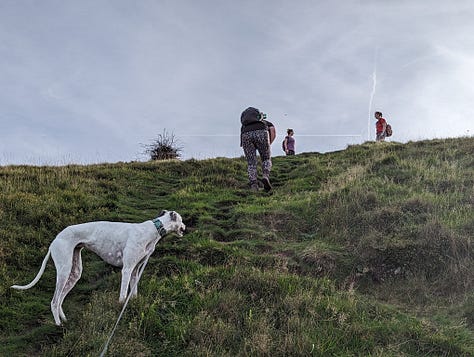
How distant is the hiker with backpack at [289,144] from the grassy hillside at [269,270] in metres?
10.1

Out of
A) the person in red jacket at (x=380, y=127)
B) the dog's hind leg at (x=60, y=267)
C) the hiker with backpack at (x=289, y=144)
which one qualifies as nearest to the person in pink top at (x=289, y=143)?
the hiker with backpack at (x=289, y=144)

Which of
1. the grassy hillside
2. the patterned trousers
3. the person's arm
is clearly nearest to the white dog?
the grassy hillside

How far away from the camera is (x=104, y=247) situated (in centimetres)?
578

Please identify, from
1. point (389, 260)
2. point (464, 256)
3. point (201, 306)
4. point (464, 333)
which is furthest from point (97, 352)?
point (464, 256)

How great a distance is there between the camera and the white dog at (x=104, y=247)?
5539mm

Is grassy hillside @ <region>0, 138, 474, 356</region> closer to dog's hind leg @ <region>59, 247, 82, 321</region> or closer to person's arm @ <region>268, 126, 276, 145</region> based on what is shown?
dog's hind leg @ <region>59, 247, 82, 321</region>

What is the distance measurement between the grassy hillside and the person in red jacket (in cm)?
Answer: 832

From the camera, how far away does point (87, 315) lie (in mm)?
5371

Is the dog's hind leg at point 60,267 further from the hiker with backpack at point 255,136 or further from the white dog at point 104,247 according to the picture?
the hiker with backpack at point 255,136

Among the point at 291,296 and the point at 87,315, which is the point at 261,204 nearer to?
the point at 291,296

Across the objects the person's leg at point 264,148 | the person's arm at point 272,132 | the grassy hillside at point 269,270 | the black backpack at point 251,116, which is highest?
the black backpack at point 251,116

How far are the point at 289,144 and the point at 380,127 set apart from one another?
15.5 ft

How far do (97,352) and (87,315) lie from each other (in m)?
0.81

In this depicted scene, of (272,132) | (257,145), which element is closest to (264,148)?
(257,145)
